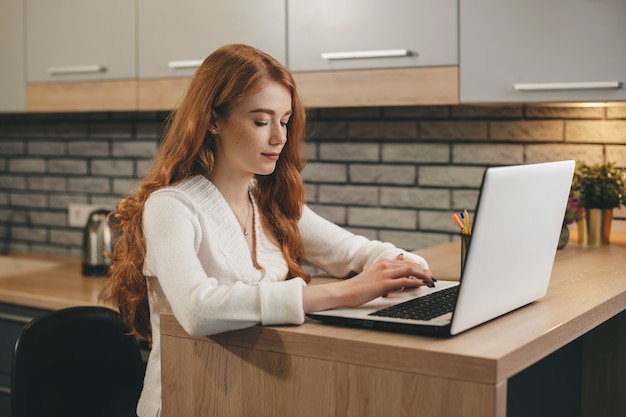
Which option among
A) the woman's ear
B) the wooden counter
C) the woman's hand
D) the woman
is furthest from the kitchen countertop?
the woman's ear

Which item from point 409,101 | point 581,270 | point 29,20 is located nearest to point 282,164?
point 409,101

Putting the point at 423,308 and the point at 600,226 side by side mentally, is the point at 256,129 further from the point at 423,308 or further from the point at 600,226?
the point at 600,226

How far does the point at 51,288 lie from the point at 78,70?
2.46 feet

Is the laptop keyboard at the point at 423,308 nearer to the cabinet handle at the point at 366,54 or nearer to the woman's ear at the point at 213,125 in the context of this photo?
the woman's ear at the point at 213,125

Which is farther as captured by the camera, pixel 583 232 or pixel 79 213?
pixel 79 213

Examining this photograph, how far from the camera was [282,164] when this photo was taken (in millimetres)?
1943

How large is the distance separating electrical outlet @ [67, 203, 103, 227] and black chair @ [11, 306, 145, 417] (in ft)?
4.77

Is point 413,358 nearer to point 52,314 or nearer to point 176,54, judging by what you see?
point 52,314

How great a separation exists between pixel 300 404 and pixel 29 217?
8.38 ft

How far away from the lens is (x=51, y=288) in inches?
109

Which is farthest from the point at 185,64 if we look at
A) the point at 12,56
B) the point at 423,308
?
the point at 423,308

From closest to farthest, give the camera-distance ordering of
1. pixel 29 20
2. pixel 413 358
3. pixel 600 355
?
pixel 413 358 < pixel 600 355 < pixel 29 20

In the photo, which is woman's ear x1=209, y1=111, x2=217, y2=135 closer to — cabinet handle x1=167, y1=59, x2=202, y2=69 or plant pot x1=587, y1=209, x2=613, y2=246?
cabinet handle x1=167, y1=59, x2=202, y2=69

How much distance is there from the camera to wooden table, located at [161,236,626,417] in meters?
1.24
